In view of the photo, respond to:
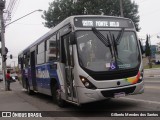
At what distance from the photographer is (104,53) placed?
10227 millimetres

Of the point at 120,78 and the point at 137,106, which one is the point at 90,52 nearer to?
the point at 120,78

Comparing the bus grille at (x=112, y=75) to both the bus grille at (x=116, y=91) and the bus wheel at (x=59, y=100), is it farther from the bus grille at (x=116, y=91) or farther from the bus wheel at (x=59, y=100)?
the bus wheel at (x=59, y=100)

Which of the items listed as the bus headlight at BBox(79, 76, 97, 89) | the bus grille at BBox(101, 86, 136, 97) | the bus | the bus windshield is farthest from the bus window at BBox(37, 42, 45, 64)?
the bus grille at BBox(101, 86, 136, 97)

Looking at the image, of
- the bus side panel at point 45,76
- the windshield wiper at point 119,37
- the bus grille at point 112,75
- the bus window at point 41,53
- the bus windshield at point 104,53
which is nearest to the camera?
the bus grille at point 112,75

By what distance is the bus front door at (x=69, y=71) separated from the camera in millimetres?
10555

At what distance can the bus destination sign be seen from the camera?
34.6ft

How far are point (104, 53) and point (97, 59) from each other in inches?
12.1

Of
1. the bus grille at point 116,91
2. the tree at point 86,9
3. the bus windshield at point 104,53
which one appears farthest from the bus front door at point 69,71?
the tree at point 86,9

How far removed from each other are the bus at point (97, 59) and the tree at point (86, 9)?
3562 cm

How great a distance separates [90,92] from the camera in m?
9.80

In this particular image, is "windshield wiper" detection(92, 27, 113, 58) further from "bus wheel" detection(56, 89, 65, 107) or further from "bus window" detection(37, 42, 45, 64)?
"bus window" detection(37, 42, 45, 64)

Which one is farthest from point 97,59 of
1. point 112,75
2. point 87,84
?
point 87,84

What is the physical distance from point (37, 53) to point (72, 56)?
655cm

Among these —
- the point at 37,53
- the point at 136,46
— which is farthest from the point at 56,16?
the point at 136,46
